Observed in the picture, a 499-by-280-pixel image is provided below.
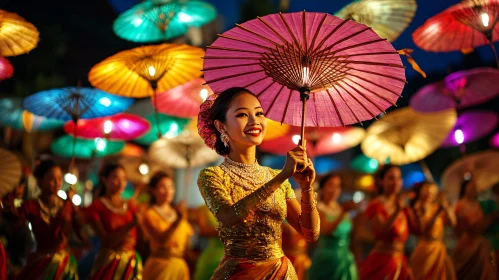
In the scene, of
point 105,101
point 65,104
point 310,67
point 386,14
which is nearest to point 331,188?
point 386,14

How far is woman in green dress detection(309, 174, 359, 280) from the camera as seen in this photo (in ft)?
21.2

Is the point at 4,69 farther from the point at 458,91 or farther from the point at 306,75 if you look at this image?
the point at 458,91

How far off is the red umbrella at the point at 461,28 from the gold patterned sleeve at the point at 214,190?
130 inches

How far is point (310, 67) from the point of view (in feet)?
9.32

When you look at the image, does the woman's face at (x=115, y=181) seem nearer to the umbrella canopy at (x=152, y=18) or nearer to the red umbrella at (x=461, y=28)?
the umbrella canopy at (x=152, y=18)

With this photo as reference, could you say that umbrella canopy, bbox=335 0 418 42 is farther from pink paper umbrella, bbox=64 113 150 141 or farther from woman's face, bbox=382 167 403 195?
pink paper umbrella, bbox=64 113 150 141

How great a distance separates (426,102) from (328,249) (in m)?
2.42

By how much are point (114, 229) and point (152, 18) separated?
237cm

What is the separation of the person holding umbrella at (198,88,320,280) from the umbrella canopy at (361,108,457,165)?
493 cm

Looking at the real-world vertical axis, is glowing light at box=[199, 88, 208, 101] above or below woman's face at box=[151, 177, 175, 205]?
above

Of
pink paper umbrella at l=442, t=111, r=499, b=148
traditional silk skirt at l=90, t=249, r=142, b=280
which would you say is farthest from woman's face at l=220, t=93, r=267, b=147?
pink paper umbrella at l=442, t=111, r=499, b=148

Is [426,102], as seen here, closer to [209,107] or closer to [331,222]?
[331,222]

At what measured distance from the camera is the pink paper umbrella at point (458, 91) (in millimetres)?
6719

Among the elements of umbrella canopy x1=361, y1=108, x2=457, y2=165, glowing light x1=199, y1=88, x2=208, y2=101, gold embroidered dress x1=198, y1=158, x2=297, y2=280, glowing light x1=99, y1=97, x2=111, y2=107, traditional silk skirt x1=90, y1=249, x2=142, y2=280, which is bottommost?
traditional silk skirt x1=90, y1=249, x2=142, y2=280
